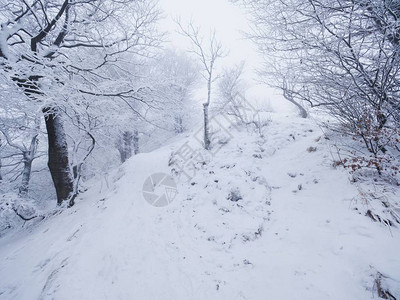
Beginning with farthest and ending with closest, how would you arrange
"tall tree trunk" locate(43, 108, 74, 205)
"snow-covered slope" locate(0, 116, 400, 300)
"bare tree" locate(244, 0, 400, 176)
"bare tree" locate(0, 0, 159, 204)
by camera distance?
"tall tree trunk" locate(43, 108, 74, 205) → "bare tree" locate(0, 0, 159, 204) → "bare tree" locate(244, 0, 400, 176) → "snow-covered slope" locate(0, 116, 400, 300)

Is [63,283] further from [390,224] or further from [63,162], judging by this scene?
[390,224]

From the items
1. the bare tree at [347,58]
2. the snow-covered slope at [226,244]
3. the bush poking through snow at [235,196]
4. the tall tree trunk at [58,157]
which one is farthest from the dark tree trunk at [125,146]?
the bare tree at [347,58]

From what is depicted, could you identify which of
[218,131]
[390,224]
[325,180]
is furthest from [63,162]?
[390,224]

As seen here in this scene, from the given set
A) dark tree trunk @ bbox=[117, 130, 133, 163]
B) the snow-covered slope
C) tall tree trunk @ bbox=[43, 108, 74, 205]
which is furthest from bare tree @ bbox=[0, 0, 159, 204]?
dark tree trunk @ bbox=[117, 130, 133, 163]

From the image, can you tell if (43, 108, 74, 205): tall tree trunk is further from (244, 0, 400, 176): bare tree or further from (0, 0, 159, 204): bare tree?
(244, 0, 400, 176): bare tree

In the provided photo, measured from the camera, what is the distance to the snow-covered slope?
2.36m

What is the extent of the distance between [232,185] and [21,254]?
5.33 m

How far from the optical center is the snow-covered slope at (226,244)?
7.74 ft

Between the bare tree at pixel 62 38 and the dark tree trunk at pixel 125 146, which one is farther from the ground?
the bare tree at pixel 62 38

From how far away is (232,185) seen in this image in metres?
4.80

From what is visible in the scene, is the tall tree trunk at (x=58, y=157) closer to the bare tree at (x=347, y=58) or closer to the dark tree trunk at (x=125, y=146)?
the bare tree at (x=347, y=58)

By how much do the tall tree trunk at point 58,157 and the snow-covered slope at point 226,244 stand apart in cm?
87

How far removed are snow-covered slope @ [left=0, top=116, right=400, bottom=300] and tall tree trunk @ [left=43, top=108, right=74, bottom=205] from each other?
87 centimetres

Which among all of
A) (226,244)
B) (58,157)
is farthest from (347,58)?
(58,157)
